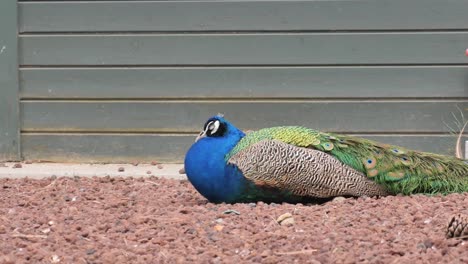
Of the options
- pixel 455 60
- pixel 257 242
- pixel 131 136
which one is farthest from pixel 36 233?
pixel 455 60

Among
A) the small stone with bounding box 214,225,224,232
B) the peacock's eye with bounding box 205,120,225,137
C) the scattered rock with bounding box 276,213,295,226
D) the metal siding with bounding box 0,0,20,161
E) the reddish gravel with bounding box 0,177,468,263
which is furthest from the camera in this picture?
the metal siding with bounding box 0,0,20,161

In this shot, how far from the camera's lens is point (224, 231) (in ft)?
13.5

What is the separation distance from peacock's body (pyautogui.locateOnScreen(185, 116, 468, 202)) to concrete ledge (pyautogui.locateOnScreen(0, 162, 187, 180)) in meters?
1.32

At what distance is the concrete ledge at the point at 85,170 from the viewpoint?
21.2 ft

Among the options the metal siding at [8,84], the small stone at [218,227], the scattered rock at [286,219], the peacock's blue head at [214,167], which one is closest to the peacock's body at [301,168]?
the peacock's blue head at [214,167]

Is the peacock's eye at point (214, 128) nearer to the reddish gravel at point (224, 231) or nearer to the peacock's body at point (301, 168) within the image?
the peacock's body at point (301, 168)

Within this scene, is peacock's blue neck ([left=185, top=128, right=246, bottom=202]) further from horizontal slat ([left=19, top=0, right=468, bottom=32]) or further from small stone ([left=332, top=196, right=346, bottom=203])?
horizontal slat ([left=19, top=0, right=468, bottom=32])

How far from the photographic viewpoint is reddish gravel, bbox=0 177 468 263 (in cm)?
367

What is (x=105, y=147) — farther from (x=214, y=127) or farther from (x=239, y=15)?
(x=214, y=127)

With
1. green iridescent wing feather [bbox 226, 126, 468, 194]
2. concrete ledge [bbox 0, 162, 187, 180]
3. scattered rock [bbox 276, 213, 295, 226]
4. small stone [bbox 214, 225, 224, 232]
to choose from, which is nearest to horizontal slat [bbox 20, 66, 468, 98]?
concrete ledge [bbox 0, 162, 187, 180]

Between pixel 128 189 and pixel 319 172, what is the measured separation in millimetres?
1367

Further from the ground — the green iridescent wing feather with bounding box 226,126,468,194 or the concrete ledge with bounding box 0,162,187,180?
the green iridescent wing feather with bounding box 226,126,468,194

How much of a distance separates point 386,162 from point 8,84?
2.95 m

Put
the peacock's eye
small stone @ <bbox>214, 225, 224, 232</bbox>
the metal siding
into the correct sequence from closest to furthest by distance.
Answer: small stone @ <bbox>214, 225, 224, 232</bbox> → the peacock's eye → the metal siding
